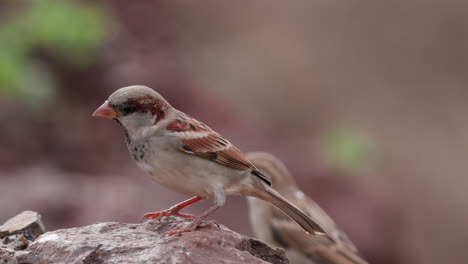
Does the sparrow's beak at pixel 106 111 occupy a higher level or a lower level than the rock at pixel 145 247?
higher

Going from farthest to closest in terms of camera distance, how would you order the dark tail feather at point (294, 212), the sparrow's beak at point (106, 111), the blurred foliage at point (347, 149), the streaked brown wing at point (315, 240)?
the blurred foliage at point (347, 149) < the streaked brown wing at point (315, 240) < the dark tail feather at point (294, 212) < the sparrow's beak at point (106, 111)

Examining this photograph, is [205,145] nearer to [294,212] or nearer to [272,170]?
[294,212]

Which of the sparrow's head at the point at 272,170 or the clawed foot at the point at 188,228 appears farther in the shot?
the sparrow's head at the point at 272,170

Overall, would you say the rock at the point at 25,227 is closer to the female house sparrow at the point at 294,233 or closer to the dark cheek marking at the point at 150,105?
the dark cheek marking at the point at 150,105

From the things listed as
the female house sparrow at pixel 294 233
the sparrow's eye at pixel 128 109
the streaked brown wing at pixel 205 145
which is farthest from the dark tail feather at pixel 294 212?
the female house sparrow at pixel 294 233

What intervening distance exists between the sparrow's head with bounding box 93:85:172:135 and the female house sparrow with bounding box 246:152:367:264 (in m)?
2.59

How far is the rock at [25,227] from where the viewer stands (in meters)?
4.31

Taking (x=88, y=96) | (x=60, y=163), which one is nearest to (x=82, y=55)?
(x=88, y=96)

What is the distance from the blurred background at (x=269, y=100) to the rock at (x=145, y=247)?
327cm

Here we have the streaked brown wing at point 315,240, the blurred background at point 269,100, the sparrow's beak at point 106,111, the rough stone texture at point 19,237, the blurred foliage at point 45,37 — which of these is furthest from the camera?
the blurred foliage at point 45,37

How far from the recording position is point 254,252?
4.13 metres

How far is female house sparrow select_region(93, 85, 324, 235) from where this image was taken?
4.12 m

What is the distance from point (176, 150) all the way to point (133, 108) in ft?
0.98

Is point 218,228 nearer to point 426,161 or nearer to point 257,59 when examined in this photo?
point 426,161
